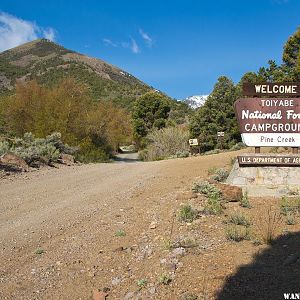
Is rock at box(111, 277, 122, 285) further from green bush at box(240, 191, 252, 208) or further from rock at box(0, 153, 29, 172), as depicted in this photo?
rock at box(0, 153, 29, 172)

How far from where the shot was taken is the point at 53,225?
8.92m

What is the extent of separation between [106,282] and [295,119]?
286 inches

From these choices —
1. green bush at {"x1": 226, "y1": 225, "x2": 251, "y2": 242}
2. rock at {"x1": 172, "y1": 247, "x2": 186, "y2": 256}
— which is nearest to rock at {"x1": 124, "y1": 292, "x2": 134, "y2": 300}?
rock at {"x1": 172, "y1": 247, "x2": 186, "y2": 256}

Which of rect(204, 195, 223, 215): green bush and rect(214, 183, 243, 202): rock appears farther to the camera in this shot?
rect(214, 183, 243, 202): rock

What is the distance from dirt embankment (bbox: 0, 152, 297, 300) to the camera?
5766mm

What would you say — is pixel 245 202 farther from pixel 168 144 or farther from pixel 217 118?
pixel 217 118

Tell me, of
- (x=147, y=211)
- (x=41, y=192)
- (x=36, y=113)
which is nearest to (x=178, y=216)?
(x=147, y=211)

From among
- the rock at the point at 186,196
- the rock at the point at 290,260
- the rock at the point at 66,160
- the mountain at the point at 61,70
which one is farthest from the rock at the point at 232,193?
the mountain at the point at 61,70

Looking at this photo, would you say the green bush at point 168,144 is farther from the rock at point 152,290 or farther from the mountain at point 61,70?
the mountain at point 61,70

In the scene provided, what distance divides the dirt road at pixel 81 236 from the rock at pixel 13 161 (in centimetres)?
307

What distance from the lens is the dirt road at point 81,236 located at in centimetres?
598

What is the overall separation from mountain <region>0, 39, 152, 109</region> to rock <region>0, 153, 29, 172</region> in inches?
2725

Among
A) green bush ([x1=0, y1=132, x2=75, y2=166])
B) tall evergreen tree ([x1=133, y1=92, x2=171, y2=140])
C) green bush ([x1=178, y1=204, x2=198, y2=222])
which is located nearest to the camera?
green bush ([x1=178, y1=204, x2=198, y2=222])

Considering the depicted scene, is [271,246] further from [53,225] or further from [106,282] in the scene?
[53,225]
